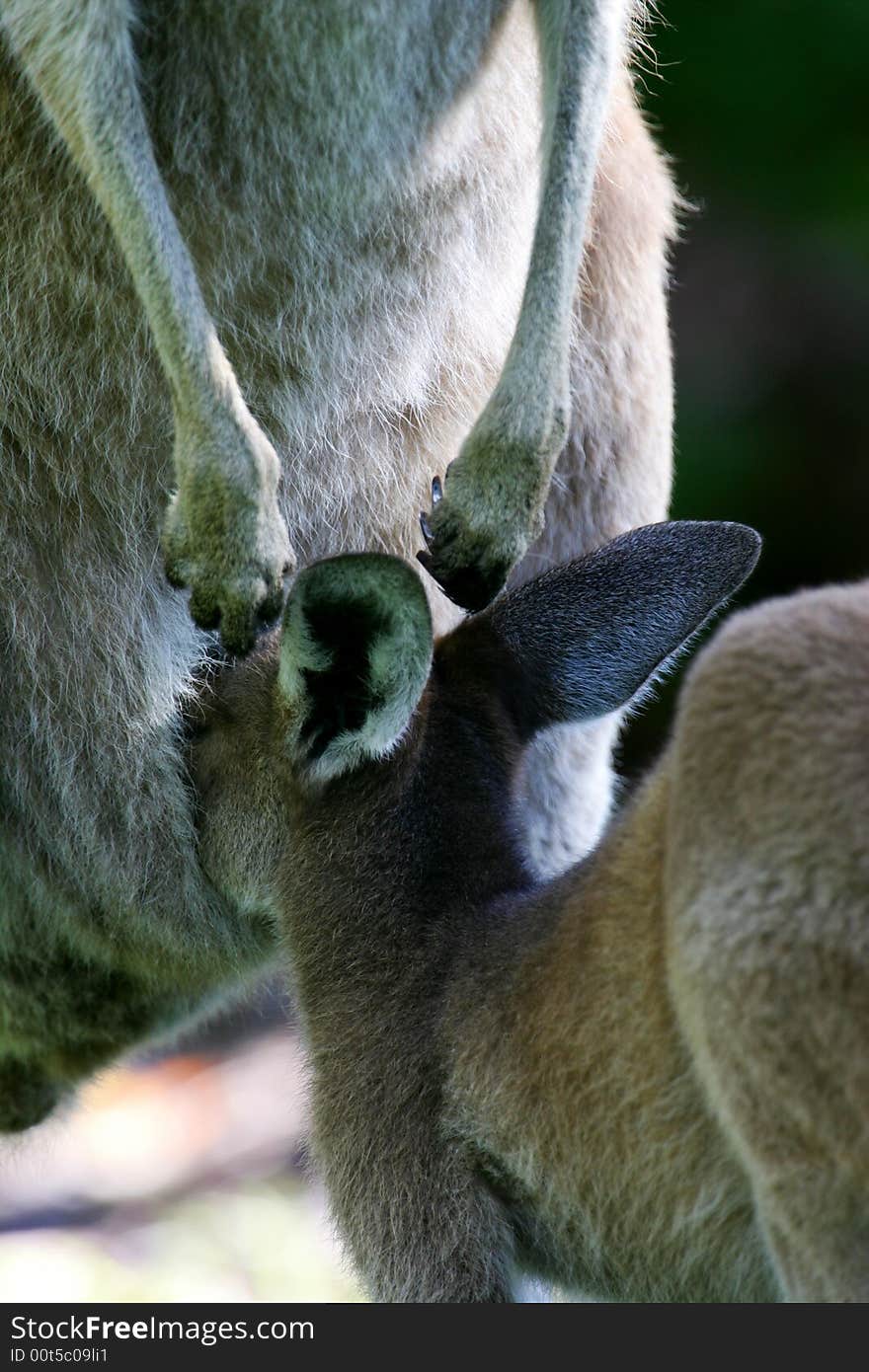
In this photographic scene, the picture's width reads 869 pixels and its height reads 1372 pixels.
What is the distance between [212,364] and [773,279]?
4487 millimetres

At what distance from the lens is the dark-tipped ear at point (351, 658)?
234cm

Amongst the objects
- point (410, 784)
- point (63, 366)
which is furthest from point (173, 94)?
point (410, 784)

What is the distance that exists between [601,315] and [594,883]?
1.30m

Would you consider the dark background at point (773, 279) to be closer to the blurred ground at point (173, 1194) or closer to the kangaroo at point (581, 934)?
the blurred ground at point (173, 1194)

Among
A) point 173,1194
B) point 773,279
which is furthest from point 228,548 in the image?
point 773,279

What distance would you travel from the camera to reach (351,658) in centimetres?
247

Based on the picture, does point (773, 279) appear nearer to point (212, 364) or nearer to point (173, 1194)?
point (173, 1194)

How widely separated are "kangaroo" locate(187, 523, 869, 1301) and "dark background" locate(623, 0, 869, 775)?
3422 mm

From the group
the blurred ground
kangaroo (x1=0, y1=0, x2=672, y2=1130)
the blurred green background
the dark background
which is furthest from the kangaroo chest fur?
the dark background

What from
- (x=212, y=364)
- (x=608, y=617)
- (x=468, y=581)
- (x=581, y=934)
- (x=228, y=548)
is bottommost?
(x=581, y=934)

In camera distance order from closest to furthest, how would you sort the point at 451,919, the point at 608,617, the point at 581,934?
the point at 581,934 → the point at 451,919 → the point at 608,617

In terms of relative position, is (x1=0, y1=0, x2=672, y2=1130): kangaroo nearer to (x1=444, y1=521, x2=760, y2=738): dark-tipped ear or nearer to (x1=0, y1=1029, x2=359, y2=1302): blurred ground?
(x1=444, y1=521, x2=760, y2=738): dark-tipped ear

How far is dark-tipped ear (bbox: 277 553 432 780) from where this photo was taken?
2338 mm

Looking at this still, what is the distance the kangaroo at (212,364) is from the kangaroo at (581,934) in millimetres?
148
